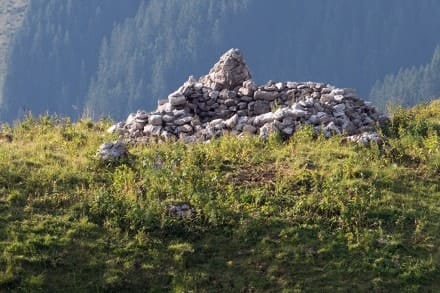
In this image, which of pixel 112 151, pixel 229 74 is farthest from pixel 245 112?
pixel 112 151

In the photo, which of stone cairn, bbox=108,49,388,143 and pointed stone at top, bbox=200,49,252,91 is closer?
stone cairn, bbox=108,49,388,143

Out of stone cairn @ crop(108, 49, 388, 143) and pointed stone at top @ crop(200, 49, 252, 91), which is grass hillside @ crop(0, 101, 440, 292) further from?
pointed stone at top @ crop(200, 49, 252, 91)

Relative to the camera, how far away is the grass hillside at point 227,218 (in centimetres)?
1407

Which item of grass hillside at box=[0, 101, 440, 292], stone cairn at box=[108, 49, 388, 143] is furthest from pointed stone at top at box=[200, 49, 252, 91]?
grass hillside at box=[0, 101, 440, 292]

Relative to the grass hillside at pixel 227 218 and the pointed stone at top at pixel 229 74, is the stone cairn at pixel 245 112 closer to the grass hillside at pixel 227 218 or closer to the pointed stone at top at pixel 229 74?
the pointed stone at top at pixel 229 74

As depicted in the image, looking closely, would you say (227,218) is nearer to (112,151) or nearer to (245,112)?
(112,151)

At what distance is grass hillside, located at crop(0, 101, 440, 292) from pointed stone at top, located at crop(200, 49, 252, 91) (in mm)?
5210

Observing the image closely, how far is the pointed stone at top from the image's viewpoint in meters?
24.8

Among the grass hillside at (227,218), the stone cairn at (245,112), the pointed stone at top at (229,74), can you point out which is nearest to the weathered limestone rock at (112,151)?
the grass hillside at (227,218)

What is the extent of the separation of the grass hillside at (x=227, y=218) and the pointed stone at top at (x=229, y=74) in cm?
521

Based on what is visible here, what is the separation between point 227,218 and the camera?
1565 cm

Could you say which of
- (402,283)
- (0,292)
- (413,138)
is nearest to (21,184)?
(0,292)

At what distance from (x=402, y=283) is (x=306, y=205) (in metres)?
2.84

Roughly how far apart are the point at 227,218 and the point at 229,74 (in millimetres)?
9910
